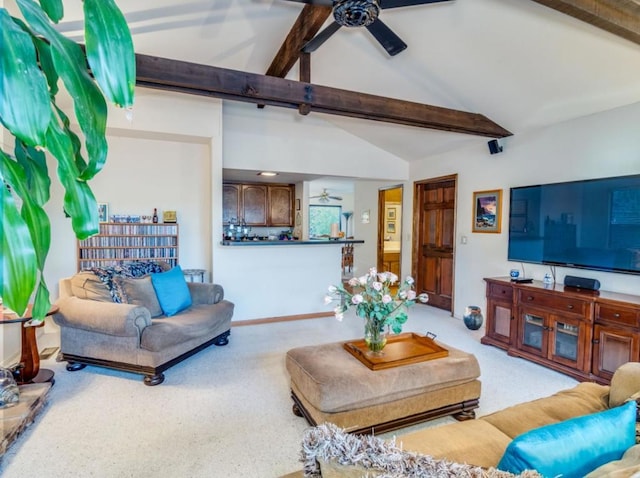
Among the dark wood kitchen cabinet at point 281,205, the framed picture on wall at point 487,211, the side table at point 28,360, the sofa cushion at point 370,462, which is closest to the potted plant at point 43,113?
the sofa cushion at point 370,462

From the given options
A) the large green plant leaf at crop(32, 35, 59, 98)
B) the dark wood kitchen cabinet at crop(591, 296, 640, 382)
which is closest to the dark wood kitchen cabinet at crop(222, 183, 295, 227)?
the dark wood kitchen cabinet at crop(591, 296, 640, 382)

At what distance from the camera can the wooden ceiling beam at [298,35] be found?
8.20 ft

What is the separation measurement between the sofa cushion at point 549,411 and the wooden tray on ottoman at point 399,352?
61 centimetres

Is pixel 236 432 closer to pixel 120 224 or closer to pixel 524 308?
pixel 524 308

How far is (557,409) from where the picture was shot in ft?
4.98

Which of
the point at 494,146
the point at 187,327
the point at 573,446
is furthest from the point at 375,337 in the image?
the point at 494,146

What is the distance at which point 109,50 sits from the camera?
0.67 meters

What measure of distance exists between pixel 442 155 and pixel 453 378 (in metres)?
3.73

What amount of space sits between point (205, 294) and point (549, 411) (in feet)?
10.2

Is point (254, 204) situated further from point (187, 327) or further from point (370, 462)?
point (370, 462)

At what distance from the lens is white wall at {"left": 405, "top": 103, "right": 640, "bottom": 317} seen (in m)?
2.98

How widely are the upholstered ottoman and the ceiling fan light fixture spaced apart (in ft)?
6.78

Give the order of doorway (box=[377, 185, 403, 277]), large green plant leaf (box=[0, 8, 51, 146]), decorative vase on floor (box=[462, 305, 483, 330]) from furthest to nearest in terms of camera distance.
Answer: doorway (box=[377, 185, 403, 277]) → decorative vase on floor (box=[462, 305, 483, 330]) → large green plant leaf (box=[0, 8, 51, 146])

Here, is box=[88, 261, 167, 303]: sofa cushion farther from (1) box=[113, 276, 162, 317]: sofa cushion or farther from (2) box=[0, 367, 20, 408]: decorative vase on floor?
(2) box=[0, 367, 20, 408]: decorative vase on floor
